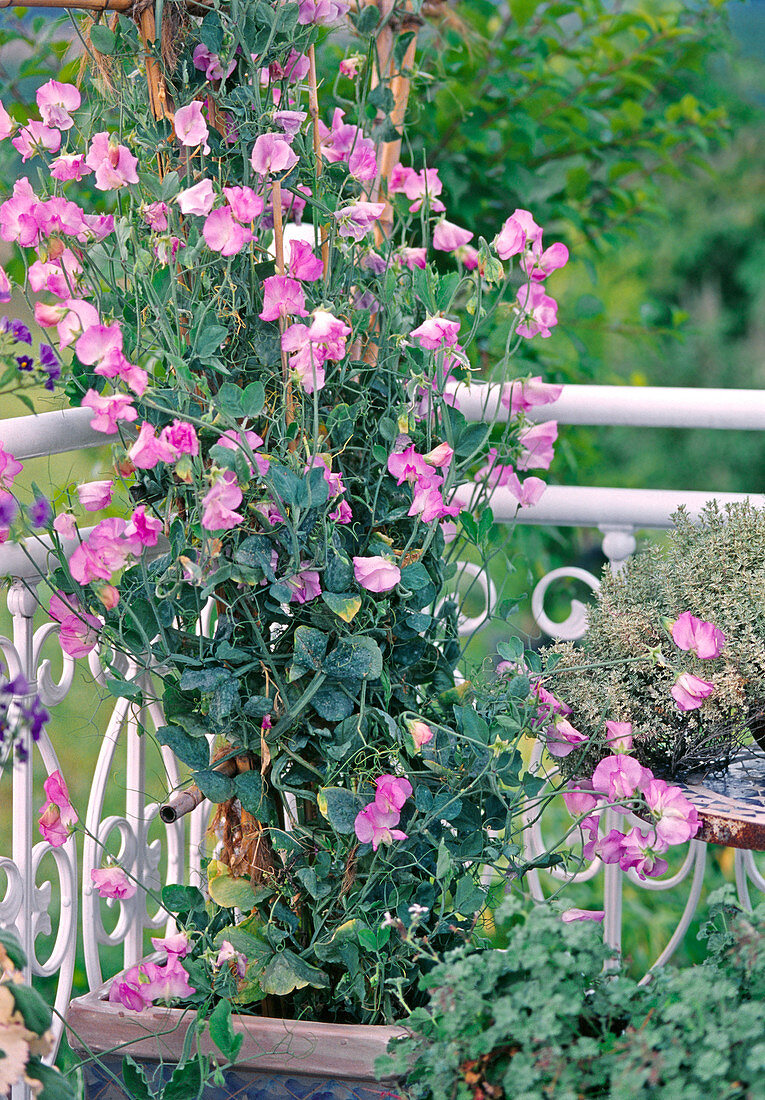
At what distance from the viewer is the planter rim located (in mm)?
1075

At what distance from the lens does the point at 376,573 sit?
1.02m

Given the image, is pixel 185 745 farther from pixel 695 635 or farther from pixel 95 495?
pixel 695 635

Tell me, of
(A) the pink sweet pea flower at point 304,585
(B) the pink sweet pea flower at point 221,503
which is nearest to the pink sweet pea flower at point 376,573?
(A) the pink sweet pea flower at point 304,585

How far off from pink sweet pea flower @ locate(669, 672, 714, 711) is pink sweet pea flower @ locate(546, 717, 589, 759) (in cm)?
13

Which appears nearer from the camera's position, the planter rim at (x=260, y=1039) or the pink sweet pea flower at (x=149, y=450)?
the pink sweet pea flower at (x=149, y=450)

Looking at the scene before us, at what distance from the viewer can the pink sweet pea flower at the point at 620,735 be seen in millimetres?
1147

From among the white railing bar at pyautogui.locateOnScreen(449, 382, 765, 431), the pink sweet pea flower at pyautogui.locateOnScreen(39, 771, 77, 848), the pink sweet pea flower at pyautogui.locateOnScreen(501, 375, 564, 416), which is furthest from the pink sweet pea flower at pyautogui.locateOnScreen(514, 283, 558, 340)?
the pink sweet pea flower at pyautogui.locateOnScreen(39, 771, 77, 848)

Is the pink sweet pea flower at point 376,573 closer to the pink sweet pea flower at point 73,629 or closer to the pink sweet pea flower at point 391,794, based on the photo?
the pink sweet pea flower at point 391,794

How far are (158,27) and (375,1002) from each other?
3.20ft

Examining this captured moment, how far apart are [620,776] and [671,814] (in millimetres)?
72

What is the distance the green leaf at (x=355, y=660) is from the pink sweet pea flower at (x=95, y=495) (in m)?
0.29

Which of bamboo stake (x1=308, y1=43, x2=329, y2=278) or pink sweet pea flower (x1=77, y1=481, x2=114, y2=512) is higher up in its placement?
bamboo stake (x1=308, y1=43, x2=329, y2=278)

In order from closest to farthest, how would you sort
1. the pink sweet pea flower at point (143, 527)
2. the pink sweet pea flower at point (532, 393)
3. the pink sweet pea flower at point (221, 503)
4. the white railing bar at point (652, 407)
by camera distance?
1. the pink sweet pea flower at point (221, 503)
2. the pink sweet pea flower at point (143, 527)
3. the pink sweet pea flower at point (532, 393)
4. the white railing bar at point (652, 407)

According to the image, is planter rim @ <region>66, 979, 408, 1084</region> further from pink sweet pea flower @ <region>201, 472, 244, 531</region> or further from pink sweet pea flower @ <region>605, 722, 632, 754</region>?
pink sweet pea flower @ <region>201, 472, 244, 531</region>
